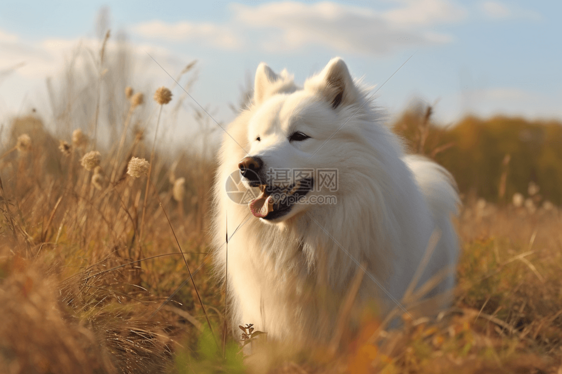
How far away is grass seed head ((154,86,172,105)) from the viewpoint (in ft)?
10.9

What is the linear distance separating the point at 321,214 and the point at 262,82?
127 cm

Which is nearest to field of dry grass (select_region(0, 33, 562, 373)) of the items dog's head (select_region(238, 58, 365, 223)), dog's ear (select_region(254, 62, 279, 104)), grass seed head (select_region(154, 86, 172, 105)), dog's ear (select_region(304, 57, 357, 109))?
grass seed head (select_region(154, 86, 172, 105))

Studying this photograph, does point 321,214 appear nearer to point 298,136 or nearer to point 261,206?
point 261,206

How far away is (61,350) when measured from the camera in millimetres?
1549

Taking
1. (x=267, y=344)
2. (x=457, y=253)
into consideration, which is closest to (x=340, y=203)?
(x=267, y=344)

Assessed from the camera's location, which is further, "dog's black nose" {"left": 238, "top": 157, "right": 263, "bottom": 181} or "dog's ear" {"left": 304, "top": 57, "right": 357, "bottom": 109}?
"dog's ear" {"left": 304, "top": 57, "right": 357, "bottom": 109}

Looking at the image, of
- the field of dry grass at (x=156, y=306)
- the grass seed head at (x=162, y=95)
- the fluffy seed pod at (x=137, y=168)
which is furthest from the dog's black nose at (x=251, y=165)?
the grass seed head at (x=162, y=95)

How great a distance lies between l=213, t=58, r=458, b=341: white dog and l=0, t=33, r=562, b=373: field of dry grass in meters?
0.27

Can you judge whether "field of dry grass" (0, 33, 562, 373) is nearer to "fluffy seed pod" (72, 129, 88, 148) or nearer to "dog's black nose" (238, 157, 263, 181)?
"fluffy seed pod" (72, 129, 88, 148)

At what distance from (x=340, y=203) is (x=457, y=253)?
5.43 ft

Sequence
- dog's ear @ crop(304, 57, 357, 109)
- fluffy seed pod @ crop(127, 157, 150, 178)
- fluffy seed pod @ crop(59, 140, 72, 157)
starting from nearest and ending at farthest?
fluffy seed pod @ crop(127, 157, 150, 178) < dog's ear @ crop(304, 57, 357, 109) < fluffy seed pod @ crop(59, 140, 72, 157)

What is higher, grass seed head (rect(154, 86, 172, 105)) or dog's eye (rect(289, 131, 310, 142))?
grass seed head (rect(154, 86, 172, 105))

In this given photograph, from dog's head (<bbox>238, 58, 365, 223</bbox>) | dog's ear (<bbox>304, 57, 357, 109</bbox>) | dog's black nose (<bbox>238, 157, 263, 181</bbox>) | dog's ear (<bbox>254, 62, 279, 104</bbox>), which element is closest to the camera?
dog's black nose (<bbox>238, 157, 263, 181</bbox>)

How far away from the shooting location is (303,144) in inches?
108
